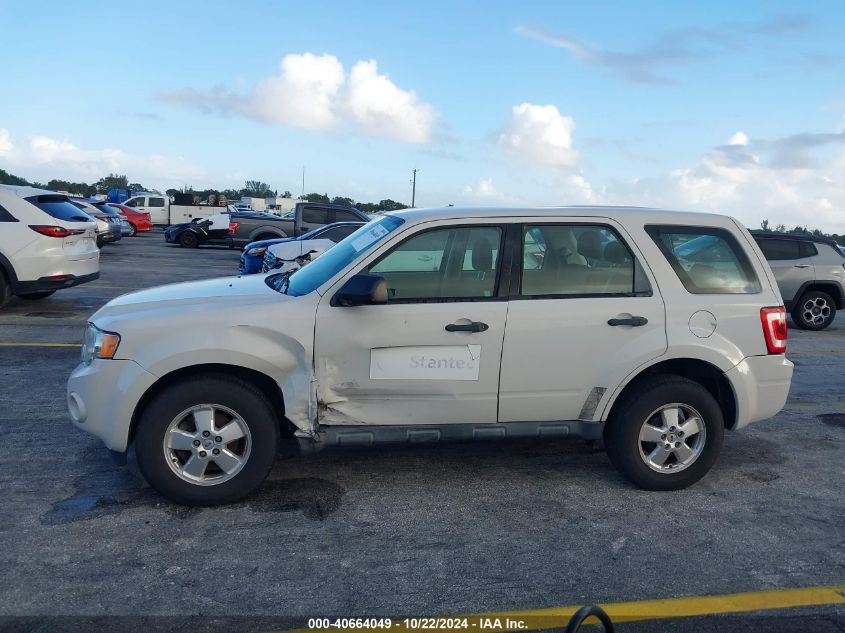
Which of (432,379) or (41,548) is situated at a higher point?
(432,379)

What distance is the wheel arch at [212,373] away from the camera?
176 inches

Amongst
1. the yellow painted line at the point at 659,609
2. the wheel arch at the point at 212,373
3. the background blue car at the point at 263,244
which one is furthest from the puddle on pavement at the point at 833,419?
the background blue car at the point at 263,244

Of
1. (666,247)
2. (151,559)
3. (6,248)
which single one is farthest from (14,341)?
(666,247)

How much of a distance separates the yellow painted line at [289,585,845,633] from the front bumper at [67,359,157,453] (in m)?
1.76

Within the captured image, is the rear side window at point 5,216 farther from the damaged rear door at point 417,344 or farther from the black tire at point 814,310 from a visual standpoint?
the black tire at point 814,310

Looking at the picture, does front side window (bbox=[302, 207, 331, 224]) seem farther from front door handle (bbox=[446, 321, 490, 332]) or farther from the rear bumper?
front door handle (bbox=[446, 321, 490, 332])

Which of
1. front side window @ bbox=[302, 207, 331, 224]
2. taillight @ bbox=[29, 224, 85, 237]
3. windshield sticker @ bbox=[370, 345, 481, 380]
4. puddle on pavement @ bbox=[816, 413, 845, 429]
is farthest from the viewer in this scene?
front side window @ bbox=[302, 207, 331, 224]

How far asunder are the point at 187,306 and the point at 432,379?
150 cm

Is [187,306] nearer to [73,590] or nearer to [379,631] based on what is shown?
[73,590]

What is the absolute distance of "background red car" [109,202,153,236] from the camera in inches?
1506

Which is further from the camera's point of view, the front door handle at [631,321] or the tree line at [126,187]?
the tree line at [126,187]

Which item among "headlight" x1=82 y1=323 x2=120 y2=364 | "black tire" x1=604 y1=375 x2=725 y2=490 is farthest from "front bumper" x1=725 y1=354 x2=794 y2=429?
"headlight" x1=82 y1=323 x2=120 y2=364

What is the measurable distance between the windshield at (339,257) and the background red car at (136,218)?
34.8 m

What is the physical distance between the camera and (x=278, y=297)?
467 centimetres
